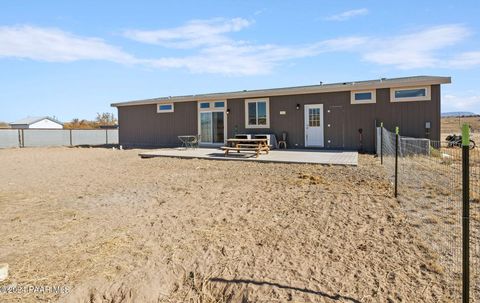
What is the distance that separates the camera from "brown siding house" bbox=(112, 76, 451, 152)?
11172mm

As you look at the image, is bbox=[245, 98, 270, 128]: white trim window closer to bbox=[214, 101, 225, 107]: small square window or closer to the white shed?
bbox=[214, 101, 225, 107]: small square window

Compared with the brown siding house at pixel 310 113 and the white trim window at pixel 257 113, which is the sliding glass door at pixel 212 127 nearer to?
the brown siding house at pixel 310 113

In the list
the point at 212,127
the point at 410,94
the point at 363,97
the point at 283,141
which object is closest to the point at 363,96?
the point at 363,97

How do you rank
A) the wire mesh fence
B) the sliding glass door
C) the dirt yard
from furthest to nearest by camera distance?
the sliding glass door < the wire mesh fence < the dirt yard

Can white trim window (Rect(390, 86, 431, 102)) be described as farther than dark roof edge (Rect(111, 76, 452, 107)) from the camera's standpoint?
Yes

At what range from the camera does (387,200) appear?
16.4 ft

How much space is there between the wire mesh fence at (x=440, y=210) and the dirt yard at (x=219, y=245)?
108mm

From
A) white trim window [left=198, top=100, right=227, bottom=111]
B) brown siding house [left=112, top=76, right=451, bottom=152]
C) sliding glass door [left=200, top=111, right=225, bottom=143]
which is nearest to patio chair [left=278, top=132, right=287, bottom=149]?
brown siding house [left=112, top=76, right=451, bottom=152]

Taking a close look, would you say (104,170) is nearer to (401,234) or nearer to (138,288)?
(138,288)

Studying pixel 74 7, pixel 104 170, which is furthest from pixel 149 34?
pixel 104 170

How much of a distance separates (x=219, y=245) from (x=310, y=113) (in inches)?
418

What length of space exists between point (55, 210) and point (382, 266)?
4432 millimetres

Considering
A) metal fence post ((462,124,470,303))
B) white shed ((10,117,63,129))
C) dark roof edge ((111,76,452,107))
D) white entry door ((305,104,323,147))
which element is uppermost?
white shed ((10,117,63,129))

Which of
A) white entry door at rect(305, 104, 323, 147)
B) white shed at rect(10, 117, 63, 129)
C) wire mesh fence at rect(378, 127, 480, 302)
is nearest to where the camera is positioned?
wire mesh fence at rect(378, 127, 480, 302)
